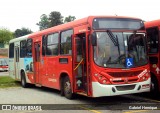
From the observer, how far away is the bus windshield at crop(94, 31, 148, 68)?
10688 mm

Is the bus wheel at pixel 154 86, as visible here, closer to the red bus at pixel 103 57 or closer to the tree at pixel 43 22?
the red bus at pixel 103 57

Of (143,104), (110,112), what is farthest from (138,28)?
(110,112)

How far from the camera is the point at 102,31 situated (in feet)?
35.6

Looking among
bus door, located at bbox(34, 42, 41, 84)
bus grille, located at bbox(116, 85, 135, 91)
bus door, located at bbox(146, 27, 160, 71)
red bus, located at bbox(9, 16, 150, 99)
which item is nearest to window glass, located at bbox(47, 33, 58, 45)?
red bus, located at bbox(9, 16, 150, 99)

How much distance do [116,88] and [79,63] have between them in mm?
1918

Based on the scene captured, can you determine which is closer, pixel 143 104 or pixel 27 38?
pixel 143 104

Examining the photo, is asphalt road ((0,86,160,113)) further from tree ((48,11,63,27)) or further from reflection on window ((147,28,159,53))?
tree ((48,11,63,27))

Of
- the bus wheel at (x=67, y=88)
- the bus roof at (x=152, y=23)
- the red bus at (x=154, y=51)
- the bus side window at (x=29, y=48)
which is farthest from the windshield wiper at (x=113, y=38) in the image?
the bus side window at (x=29, y=48)

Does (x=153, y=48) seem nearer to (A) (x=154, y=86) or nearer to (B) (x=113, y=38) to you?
(A) (x=154, y=86)

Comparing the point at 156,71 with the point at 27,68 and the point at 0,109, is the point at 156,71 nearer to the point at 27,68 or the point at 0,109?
the point at 0,109

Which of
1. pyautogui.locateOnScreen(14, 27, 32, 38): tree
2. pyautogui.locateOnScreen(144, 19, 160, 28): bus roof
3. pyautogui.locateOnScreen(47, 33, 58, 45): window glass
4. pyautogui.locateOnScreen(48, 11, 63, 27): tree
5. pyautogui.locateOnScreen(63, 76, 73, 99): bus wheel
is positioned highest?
pyautogui.locateOnScreen(48, 11, 63, 27): tree

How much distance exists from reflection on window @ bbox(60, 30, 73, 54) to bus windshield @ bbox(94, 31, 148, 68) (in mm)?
2019

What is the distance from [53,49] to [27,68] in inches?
172

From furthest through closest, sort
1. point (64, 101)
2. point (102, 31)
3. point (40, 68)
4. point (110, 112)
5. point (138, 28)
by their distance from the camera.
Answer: point (40, 68) → point (64, 101) → point (138, 28) → point (102, 31) → point (110, 112)
